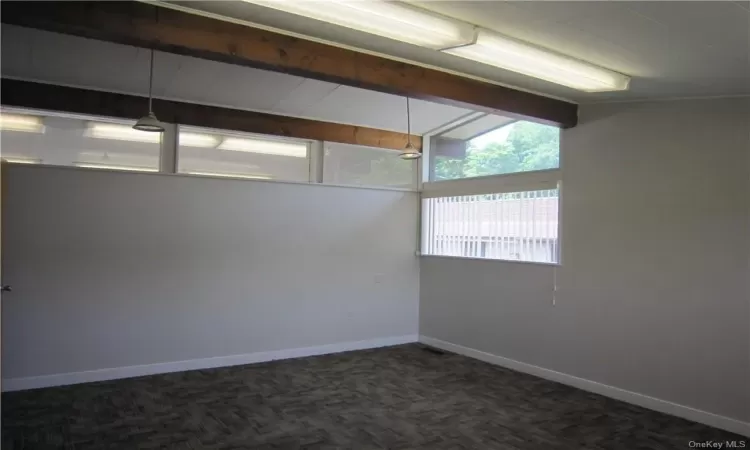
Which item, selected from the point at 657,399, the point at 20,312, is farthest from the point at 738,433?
the point at 20,312

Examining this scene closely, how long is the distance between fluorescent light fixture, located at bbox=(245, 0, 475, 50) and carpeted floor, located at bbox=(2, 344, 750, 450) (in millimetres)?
2585

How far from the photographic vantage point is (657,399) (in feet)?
14.1

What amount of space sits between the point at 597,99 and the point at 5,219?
513cm

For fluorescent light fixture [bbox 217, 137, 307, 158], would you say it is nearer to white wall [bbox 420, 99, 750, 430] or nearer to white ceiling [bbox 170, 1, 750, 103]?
white ceiling [bbox 170, 1, 750, 103]

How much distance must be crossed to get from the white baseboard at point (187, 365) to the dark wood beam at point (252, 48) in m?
3.19

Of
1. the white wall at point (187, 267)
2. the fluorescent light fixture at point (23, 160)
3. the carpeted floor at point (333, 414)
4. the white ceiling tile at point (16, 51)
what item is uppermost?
the white ceiling tile at point (16, 51)

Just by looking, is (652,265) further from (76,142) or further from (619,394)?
(76,142)

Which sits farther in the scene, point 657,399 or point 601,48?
point 657,399

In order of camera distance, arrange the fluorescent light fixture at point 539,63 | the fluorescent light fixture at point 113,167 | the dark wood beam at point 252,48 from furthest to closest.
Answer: the fluorescent light fixture at point 113,167, the fluorescent light fixture at point 539,63, the dark wood beam at point 252,48

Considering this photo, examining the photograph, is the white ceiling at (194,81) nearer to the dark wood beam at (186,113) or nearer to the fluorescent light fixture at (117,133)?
the dark wood beam at (186,113)

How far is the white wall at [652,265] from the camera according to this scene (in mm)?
3922

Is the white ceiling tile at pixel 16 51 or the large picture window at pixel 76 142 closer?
the white ceiling tile at pixel 16 51

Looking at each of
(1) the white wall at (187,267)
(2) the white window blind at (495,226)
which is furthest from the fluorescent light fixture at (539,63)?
(1) the white wall at (187,267)

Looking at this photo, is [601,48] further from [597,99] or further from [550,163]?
[550,163]
